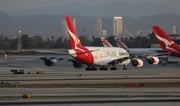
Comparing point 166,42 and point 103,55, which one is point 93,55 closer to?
point 103,55

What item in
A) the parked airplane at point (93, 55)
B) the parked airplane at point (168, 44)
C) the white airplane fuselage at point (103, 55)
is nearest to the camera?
the parked airplane at point (93, 55)

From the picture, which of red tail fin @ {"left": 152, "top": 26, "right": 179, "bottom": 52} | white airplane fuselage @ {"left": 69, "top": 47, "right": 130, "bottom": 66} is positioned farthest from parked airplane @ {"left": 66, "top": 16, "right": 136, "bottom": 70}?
red tail fin @ {"left": 152, "top": 26, "right": 179, "bottom": 52}

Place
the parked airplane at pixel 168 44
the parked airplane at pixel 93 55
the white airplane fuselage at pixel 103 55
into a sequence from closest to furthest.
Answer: the parked airplane at pixel 93 55, the white airplane fuselage at pixel 103 55, the parked airplane at pixel 168 44

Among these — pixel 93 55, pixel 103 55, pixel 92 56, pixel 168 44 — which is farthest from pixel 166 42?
pixel 92 56

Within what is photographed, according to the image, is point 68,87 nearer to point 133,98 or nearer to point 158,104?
point 133,98

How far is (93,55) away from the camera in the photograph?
6512cm

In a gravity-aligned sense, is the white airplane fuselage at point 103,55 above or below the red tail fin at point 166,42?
below

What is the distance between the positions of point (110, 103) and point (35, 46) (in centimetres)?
16552

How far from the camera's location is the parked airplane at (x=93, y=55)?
62.6 m

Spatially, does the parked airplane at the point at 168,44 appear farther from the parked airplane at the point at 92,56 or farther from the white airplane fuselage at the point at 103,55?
the white airplane fuselage at the point at 103,55

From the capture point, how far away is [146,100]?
94.8ft

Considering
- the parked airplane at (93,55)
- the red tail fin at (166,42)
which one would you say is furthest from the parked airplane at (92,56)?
the red tail fin at (166,42)

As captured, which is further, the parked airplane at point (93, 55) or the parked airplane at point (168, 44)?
the parked airplane at point (168, 44)

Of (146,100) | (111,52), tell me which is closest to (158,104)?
(146,100)
